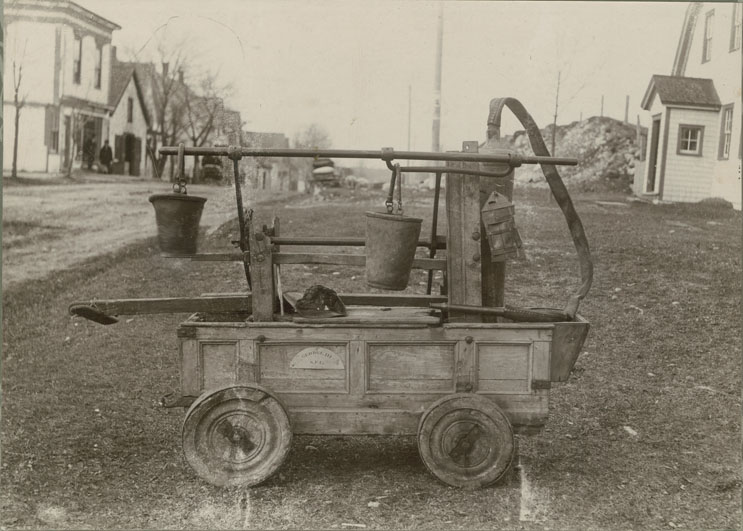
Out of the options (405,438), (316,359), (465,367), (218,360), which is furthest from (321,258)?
(405,438)

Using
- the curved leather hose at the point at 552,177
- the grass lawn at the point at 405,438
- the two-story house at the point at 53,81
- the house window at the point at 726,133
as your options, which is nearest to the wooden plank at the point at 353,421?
the grass lawn at the point at 405,438

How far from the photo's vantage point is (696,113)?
1741 centimetres

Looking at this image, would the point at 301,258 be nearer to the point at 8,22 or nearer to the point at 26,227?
the point at 8,22

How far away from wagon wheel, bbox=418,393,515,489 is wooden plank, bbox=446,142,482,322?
0.62m

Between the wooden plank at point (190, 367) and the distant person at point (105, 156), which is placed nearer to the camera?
the wooden plank at point (190, 367)

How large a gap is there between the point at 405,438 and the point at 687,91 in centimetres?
1519

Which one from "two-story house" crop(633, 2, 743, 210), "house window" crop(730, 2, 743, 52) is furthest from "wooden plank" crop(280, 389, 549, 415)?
"two-story house" crop(633, 2, 743, 210)

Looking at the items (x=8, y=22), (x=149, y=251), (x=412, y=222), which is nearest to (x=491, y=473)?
(x=412, y=222)

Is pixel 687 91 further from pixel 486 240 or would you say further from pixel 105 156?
pixel 105 156

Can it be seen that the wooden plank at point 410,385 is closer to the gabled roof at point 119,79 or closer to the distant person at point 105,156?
the distant person at point 105,156

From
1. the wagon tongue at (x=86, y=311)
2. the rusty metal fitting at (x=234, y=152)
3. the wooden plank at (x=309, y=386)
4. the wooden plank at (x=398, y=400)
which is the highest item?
the rusty metal fitting at (x=234, y=152)

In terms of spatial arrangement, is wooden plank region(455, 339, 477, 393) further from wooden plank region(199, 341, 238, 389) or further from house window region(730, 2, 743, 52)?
house window region(730, 2, 743, 52)

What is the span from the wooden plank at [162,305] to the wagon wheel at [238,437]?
0.63 meters

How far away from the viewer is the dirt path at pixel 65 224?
10.7 meters
